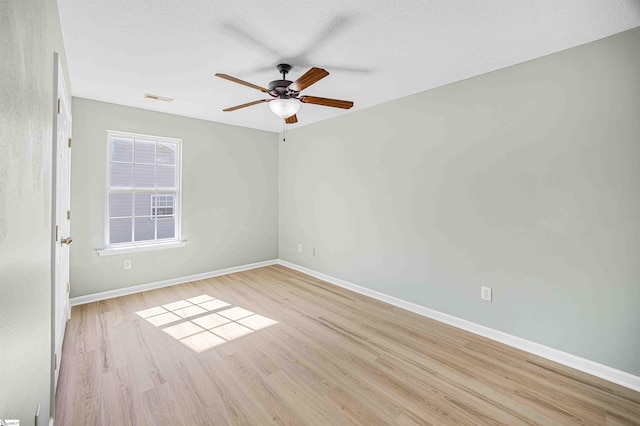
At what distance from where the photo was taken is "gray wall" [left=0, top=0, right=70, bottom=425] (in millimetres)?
799

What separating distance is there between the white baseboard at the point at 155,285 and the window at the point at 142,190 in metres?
0.58

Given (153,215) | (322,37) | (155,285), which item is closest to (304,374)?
(322,37)

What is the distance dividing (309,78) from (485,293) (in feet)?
8.38

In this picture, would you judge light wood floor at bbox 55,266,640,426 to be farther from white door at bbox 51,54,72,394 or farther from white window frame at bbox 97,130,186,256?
white window frame at bbox 97,130,186,256

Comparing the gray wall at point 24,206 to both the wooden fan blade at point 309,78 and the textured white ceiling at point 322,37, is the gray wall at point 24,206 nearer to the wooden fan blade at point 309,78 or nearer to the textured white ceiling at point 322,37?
the textured white ceiling at point 322,37

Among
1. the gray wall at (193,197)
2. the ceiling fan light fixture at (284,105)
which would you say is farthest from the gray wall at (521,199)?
the gray wall at (193,197)

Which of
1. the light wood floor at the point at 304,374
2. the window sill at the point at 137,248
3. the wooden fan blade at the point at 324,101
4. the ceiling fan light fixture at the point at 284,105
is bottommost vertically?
the light wood floor at the point at 304,374

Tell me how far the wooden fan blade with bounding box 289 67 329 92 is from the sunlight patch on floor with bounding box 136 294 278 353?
233 cm

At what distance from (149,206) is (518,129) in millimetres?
4525

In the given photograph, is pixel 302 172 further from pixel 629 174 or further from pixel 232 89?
pixel 629 174

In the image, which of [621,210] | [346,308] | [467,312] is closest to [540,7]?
[621,210]

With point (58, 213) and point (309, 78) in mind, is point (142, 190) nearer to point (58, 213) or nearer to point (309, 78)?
point (58, 213)

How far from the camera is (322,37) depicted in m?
2.15

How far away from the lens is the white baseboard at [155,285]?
11.6 feet
